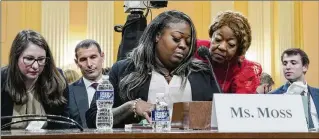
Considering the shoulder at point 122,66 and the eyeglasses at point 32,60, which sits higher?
the eyeglasses at point 32,60

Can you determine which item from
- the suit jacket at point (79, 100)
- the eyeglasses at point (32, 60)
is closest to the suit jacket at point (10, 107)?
the eyeglasses at point (32, 60)

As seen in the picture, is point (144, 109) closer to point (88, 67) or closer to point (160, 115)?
point (160, 115)

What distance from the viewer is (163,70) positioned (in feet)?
9.45

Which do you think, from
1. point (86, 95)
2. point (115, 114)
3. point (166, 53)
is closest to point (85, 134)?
point (115, 114)

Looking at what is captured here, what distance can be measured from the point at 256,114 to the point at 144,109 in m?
0.66

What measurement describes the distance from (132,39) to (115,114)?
1515mm

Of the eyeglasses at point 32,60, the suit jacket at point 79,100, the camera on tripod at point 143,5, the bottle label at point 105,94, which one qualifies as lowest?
the suit jacket at point 79,100

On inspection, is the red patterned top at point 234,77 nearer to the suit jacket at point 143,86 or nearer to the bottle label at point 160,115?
the suit jacket at point 143,86

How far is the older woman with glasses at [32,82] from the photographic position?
3.13 meters

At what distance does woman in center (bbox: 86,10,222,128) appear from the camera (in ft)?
9.30

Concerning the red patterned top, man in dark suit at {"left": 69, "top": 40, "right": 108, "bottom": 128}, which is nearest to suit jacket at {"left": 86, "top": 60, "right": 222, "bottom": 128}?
the red patterned top

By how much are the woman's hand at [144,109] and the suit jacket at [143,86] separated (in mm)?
218

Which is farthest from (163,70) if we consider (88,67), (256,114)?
(88,67)

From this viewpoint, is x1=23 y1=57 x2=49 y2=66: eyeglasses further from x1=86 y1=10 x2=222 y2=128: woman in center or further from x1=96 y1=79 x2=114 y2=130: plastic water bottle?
x1=96 y1=79 x2=114 y2=130: plastic water bottle
